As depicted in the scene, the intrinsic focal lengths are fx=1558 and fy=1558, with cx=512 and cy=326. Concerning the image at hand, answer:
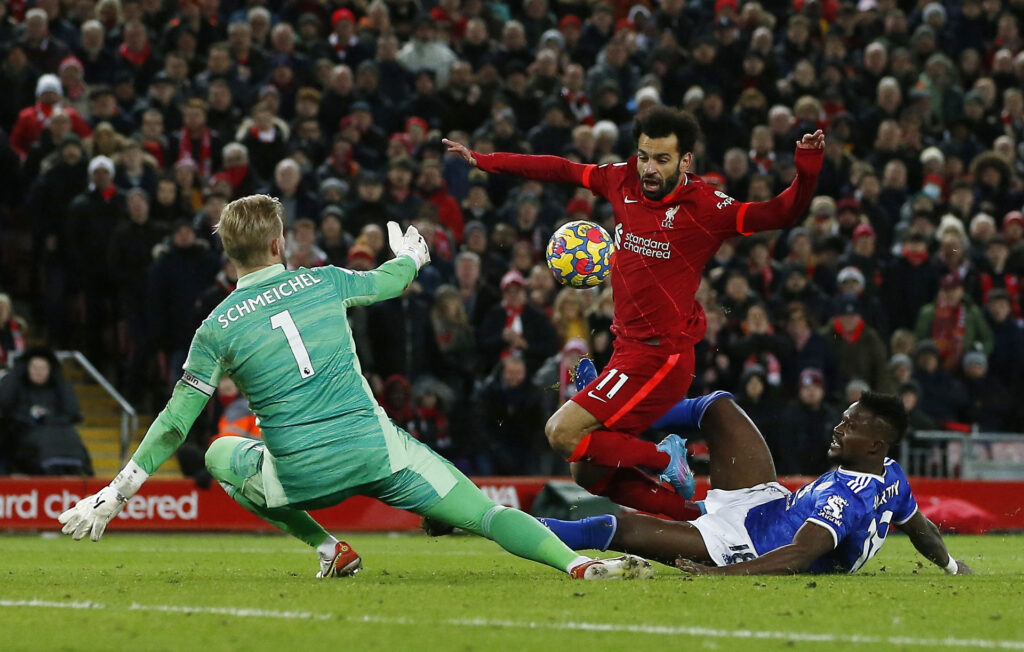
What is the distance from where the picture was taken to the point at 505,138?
18.0 meters

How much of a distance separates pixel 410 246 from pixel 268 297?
0.84 meters

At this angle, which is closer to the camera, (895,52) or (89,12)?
(89,12)

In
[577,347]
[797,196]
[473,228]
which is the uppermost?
[797,196]

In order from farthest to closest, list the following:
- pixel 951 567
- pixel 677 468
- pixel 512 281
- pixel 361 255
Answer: pixel 512 281, pixel 361 255, pixel 677 468, pixel 951 567

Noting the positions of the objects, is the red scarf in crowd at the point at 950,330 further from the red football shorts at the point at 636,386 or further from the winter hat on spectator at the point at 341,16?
the red football shorts at the point at 636,386

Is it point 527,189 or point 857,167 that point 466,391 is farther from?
point 857,167

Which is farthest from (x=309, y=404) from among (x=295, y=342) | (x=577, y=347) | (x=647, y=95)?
(x=647, y=95)

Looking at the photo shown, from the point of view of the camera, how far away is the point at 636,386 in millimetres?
8898

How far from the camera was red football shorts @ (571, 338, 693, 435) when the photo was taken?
890 cm

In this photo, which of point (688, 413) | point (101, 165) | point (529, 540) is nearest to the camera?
point (529, 540)

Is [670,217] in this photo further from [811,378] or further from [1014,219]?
[1014,219]

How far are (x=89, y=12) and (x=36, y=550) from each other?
8598mm

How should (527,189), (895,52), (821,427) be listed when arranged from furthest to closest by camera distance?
(895,52) → (527,189) → (821,427)

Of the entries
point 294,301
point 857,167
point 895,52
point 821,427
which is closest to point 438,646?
point 294,301
